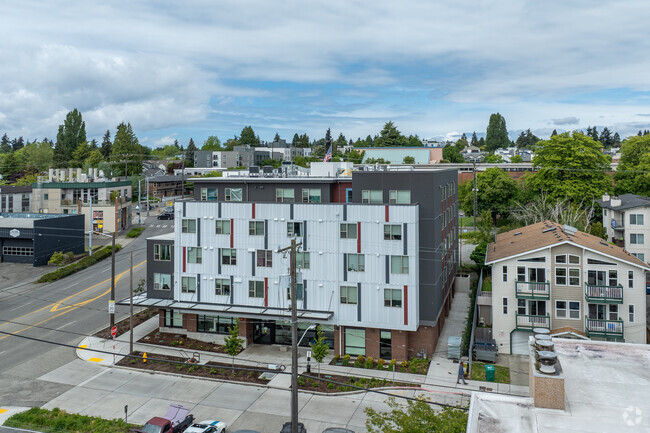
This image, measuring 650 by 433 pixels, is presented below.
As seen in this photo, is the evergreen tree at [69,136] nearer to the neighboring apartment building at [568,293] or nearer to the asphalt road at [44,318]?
the asphalt road at [44,318]

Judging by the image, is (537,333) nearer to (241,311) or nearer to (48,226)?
(241,311)

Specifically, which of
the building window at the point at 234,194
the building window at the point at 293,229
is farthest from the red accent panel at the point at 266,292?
the building window at the point at 234,194

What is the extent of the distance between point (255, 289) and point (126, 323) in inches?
553

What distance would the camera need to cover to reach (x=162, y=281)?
41.8 meters

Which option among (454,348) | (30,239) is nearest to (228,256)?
(454,348)

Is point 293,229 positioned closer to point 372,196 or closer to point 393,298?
point 372,196

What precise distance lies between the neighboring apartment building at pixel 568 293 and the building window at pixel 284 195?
16.6 meters

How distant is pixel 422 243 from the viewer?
37.8 m

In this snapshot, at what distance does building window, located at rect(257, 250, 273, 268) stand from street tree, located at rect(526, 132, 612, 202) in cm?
5297

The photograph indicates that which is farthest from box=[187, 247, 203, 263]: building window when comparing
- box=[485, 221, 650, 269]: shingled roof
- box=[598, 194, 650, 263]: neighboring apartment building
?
box=[598, 194, 650, 263]: neighboring apartment building

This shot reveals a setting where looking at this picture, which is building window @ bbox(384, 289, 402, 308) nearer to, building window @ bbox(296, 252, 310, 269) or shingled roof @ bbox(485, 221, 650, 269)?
building window @ bbox(296, 252, 310, 269)

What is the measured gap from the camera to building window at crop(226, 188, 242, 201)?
41.7m

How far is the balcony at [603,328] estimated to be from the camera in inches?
1396

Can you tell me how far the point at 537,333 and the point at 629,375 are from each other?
3.18 metres
